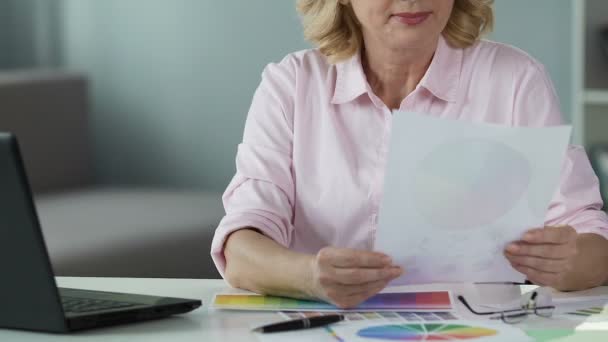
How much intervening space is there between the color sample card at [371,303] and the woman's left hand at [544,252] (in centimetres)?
10

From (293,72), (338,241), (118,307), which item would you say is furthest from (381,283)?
(293,72)

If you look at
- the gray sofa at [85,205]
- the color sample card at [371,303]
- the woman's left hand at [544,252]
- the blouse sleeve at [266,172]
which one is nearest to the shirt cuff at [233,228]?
the blouse sleeve at [266,172]

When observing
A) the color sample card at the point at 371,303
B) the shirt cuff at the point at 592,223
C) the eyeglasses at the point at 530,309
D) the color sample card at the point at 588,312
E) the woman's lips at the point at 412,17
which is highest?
the woman's lips at the point at 412,17

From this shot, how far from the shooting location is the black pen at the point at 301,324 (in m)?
1.22

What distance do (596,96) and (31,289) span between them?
2.45 metres

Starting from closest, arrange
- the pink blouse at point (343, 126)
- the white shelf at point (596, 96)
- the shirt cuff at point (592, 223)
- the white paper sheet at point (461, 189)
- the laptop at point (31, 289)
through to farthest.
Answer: the laptop at point (31, 289) → the white paper sheet at point (461, 189) → the shirt cuff at point (592, 223) → the pink blouse at point (343, 126) → the white shelf at point (596, 96)

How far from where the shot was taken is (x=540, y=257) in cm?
134

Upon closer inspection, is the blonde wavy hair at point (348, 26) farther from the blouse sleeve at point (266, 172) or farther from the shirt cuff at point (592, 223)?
the shirt cuff at point (592, 223)

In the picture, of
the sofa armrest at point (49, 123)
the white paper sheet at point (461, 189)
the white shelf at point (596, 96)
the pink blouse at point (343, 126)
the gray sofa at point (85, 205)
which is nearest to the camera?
the white paper sheet at point (461, 189)

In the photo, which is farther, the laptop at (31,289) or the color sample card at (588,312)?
the color sample card at (588,312)

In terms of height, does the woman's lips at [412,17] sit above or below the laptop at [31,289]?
above

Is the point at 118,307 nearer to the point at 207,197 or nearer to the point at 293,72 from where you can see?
the point at 293,72

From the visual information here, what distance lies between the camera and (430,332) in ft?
3.97

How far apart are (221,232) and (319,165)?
0.21m
